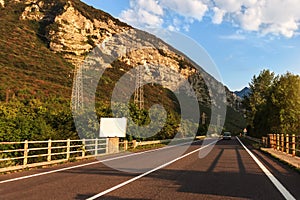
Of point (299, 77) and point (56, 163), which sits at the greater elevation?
point (299, 77)

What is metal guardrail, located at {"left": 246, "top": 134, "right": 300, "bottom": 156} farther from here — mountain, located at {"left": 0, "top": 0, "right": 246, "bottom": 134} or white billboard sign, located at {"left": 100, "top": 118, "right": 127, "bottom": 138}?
mountain, located at {"left": 0, "top": 0, "right": 246, "bottom": 134}

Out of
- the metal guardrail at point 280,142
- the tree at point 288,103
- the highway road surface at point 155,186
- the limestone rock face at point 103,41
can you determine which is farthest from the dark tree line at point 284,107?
the limestone rock face at point 103,41

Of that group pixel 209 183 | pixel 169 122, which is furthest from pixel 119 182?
pixel 169 122

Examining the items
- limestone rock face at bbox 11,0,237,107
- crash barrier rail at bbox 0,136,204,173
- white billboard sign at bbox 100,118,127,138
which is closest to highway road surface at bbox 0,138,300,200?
crash barrier rail at bbox 0,136,204,173

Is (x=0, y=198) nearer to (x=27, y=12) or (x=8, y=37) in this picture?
(x=8, y=37)

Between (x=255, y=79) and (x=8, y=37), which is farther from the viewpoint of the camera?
(x=8, y=37)

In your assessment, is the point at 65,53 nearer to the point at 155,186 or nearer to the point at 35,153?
the point at 35,153

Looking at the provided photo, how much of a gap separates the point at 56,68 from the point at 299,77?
66448 mm

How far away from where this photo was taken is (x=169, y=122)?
5216 centimetres

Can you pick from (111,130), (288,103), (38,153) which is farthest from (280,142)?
(288,103)

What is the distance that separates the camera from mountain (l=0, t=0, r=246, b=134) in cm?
8562

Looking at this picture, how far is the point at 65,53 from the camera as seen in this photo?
120 metres

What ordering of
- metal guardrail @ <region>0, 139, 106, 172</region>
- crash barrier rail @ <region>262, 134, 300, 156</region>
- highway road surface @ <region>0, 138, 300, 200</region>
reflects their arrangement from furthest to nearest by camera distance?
1. crash barrier rail @ <region>262, 134, 300, 156</region>
2. metal guardrail @ <region>0, 139, 106, 172</region>
3. highway road surface @ <region>0, 138, 300, 200</region>

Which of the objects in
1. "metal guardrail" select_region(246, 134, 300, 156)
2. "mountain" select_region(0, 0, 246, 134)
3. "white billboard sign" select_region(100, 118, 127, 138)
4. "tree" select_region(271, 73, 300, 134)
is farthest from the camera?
"mountain" select_region(0, 0, 246, 134)
